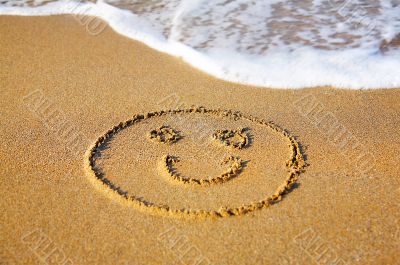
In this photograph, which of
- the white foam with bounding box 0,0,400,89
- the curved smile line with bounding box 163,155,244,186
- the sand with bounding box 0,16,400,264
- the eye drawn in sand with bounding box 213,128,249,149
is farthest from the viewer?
the white foam with bounding box 0,0,400,89

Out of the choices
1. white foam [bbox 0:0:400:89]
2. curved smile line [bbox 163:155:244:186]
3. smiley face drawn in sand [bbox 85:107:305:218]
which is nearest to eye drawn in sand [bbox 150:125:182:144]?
smiley face drawn in sand [bbox 85:107:305:218]

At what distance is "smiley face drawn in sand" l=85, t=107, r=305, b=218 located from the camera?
77.9 inches

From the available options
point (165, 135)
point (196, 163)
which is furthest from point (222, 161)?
point (165, 135)

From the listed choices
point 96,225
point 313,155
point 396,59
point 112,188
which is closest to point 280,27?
point 396,59

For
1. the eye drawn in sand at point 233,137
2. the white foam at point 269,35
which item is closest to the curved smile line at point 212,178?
the eye drawn in sand at point 233,137

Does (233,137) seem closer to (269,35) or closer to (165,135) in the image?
(165,135)

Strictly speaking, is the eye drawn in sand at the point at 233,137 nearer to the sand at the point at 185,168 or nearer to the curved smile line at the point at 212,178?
the sand at the point at 185,168

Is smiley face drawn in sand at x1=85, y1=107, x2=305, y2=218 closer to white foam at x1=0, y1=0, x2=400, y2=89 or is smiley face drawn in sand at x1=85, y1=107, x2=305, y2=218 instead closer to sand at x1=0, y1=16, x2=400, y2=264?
sand at x1=0, y1=16, x2=400, y2=264

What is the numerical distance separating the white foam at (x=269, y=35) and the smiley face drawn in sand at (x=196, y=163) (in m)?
0.58

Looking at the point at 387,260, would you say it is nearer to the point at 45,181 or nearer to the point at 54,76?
the point at 45,181

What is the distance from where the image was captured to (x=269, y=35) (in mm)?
3553

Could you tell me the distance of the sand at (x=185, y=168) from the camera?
5.79 ft

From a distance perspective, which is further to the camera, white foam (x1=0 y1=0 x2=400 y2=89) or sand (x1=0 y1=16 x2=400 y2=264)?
white foam (x1=0 y1=0 x2=400 y2=89)

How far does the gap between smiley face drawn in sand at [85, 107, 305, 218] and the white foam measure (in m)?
0.58
